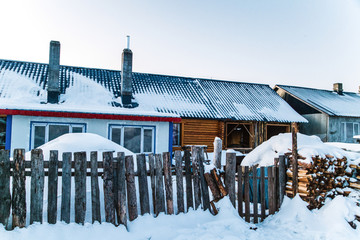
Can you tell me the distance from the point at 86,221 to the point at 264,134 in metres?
16.2

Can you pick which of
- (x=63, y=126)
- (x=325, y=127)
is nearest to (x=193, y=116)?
(x=63, y=126)

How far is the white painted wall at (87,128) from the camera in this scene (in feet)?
32.4

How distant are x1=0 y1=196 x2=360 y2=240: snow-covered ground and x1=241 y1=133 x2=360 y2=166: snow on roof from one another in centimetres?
108

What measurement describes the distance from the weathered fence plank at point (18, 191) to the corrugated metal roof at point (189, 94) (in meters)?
11.8

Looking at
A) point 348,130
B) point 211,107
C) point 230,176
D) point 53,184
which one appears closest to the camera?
point 53,184

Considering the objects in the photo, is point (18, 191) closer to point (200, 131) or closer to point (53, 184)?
point (53, 184)

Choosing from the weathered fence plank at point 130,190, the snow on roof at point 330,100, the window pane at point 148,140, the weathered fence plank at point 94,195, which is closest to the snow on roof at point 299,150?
A: the weathered fence plank at point 130,190

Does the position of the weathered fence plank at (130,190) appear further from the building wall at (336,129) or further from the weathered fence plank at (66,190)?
the building wall at (336,129)

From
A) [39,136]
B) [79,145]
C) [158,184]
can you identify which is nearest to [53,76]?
[39,136]

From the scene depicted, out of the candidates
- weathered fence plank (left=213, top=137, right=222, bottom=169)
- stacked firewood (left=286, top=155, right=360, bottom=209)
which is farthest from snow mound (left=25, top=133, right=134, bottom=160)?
stacked firewood (left=286, top=155, right=360, bottom=209)

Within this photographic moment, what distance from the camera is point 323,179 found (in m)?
6.18

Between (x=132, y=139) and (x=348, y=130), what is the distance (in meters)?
17.6

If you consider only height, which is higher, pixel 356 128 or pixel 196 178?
pixel 356 128

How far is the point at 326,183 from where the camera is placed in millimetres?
6211
